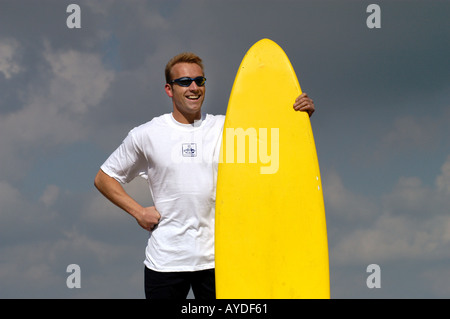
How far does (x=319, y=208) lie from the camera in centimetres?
348

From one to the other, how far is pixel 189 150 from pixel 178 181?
0.25 meters

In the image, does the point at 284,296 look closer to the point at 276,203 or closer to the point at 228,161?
the point at 276,203

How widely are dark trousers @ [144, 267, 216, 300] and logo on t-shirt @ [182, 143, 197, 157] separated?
90 cm

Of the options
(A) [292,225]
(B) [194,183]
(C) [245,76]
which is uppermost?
(C) [245,76]

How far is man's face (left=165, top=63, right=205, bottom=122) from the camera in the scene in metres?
3.37

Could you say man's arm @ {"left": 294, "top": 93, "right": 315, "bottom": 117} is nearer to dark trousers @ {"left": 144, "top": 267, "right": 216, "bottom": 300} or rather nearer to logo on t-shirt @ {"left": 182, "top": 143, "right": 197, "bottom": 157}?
logo on t-shirt @ {"left": 182, "top": 143, "right": 197, "bottom": 157}

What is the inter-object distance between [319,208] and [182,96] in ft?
4.68

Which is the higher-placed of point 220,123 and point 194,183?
point 220,123

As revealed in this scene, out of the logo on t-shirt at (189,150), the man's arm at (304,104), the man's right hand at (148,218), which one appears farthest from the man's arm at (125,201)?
the man's arm at (304,104)

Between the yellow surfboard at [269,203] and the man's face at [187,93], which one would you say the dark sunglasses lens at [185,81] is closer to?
the man's face at [187,93]

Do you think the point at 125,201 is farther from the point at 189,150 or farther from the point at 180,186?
the point at 189,150

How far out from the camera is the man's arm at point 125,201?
332cm

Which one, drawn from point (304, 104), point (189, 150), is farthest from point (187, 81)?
point (304, 104)
